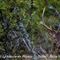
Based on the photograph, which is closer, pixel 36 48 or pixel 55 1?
pixel 36 48

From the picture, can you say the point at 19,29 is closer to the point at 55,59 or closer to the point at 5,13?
the point at 5,13

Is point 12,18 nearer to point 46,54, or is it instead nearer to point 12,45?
point 12,45

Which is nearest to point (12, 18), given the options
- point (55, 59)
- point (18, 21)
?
point (18, 21)

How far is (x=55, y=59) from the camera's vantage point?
12.2 feet

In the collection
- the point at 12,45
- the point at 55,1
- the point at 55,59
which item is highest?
the point at 55,1

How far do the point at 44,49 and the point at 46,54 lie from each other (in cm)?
8

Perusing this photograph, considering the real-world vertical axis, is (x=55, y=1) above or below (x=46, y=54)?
above

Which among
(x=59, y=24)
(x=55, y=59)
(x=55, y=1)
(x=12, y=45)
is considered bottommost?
(x=55, y=59)

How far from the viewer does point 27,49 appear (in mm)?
3553

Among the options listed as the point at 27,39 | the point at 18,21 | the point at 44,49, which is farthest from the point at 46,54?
the point at 18,21

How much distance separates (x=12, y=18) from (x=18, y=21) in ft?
0.30

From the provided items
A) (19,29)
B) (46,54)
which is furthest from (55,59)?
(19,29)

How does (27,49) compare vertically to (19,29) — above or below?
below

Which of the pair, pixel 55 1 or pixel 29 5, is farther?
pixel 55 1
